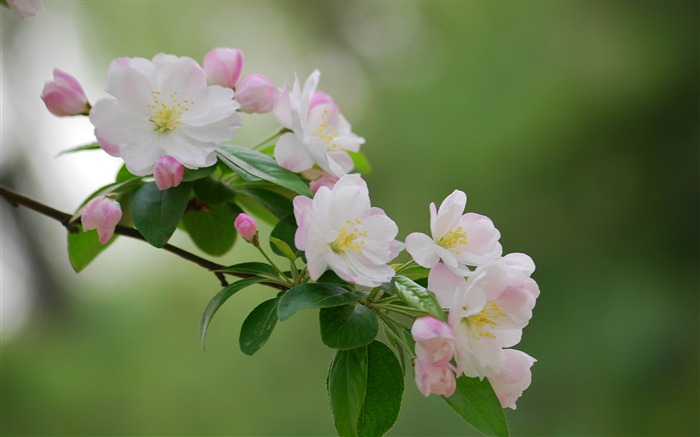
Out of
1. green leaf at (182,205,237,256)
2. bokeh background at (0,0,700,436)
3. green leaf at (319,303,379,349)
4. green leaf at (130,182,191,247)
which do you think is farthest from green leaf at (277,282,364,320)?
bokeh background at (0,0,700,436)

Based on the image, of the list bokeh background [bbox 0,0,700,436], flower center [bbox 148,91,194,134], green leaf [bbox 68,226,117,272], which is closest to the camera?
flower center [bbox 148,91,194,134]

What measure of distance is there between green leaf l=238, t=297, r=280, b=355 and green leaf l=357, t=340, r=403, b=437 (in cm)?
7

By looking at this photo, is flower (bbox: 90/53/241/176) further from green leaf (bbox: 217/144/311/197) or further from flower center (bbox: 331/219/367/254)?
flower center (bbox: 331/219/367/254)

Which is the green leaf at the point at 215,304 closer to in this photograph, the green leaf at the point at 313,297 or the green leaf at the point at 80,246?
the green leaf at the point at 313,297

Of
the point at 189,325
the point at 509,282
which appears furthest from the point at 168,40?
the point at 509,282

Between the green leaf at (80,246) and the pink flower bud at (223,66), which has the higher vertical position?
the pink flower bud at (223,66)

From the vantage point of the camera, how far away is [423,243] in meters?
0.49

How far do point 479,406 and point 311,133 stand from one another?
282mm

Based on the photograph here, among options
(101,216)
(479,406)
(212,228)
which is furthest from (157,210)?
(479,406)

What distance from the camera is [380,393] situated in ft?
1.64

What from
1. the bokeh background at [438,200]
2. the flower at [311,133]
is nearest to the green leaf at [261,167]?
the flower at [311,133]

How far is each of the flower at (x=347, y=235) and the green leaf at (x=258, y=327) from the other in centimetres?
5

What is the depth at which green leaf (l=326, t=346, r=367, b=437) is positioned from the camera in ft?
1.58

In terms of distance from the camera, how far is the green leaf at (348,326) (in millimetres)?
456
